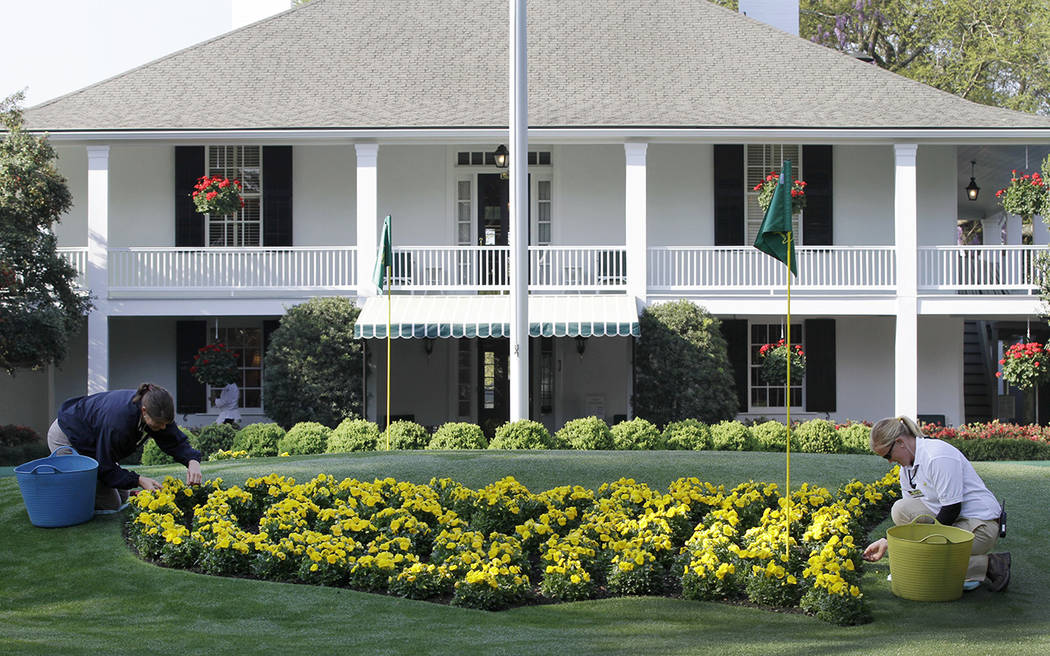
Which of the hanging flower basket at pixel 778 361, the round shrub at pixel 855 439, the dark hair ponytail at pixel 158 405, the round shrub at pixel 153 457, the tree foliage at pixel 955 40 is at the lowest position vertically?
the round shrub at pixel 153 457

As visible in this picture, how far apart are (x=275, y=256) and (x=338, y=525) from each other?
501 inches

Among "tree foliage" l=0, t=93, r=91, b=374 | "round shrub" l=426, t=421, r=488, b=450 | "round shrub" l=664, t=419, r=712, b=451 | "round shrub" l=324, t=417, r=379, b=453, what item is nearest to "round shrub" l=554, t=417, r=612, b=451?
"round shrub" l=664, t=419, r=712, b=451

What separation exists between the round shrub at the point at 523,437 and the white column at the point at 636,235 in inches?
227

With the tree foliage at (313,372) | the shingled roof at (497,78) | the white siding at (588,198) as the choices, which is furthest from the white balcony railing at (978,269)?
the tree foliage at (313,372)

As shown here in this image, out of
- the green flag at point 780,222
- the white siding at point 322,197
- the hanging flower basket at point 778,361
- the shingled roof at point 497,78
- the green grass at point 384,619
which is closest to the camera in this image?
the green grass at point 384,619

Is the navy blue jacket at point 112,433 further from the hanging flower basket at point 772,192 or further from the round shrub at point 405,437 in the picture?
the hanging flower basket at point 772,192

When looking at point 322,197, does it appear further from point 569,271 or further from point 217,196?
point 569,271

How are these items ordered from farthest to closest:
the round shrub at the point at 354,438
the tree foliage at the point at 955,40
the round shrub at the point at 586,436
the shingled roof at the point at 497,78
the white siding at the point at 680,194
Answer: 1. the tree foliage at the point at 955,40
2. the white siding at the point at 680,194
3. the shingled roof at the point at 497,78
4. the round shrub at the point at 354,438
5. the round shrub at the point at 586,436

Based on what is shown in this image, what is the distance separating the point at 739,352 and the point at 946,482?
14802mm

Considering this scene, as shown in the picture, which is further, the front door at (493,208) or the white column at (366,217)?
the front door at (493,208)

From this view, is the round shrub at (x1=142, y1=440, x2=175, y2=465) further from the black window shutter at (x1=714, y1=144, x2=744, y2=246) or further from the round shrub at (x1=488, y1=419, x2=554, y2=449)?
the black window shutter at (x1=714, y1=144, x2=744, y2=246)

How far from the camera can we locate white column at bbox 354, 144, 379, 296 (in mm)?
20453

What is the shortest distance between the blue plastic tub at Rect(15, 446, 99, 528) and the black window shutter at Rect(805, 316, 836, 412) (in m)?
16.3

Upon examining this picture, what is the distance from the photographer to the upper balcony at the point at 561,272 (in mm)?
20500
